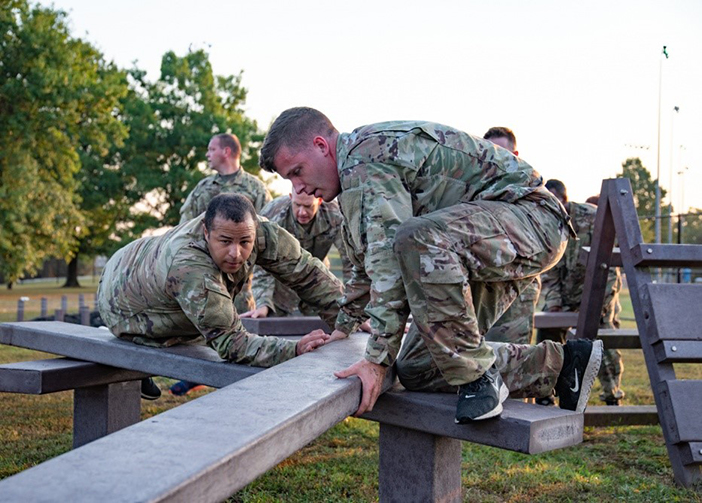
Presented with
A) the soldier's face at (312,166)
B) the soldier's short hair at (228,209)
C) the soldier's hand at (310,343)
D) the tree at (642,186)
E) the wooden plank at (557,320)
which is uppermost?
the tree at (642,186)

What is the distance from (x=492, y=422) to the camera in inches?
117

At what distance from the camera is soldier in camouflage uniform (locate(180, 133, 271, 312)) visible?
911 centimetres

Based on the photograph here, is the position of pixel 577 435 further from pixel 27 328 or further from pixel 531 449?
pixel 27 328

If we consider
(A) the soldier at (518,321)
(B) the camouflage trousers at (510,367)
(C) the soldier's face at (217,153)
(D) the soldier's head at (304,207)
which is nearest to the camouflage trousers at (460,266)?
(B) the camouflage trousers at (510,367)

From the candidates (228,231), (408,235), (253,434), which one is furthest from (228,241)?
(253,434)

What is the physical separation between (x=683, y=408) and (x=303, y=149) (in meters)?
2.93

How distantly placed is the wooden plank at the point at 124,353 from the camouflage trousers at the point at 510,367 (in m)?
0.77

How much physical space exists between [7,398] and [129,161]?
35.0 metres

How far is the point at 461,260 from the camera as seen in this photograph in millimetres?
3162

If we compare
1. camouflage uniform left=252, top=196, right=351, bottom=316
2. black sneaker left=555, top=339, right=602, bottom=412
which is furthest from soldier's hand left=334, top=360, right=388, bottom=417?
camouflage uniform left=252, top=196, right=351, bottom=316

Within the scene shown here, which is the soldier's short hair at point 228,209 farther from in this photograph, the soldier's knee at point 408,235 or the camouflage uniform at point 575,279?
the camouflage uniform at point 575,279

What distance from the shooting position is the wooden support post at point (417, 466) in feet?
10.8

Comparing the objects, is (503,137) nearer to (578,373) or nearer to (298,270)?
(298,270)

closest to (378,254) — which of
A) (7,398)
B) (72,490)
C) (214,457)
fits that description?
(214,457)
